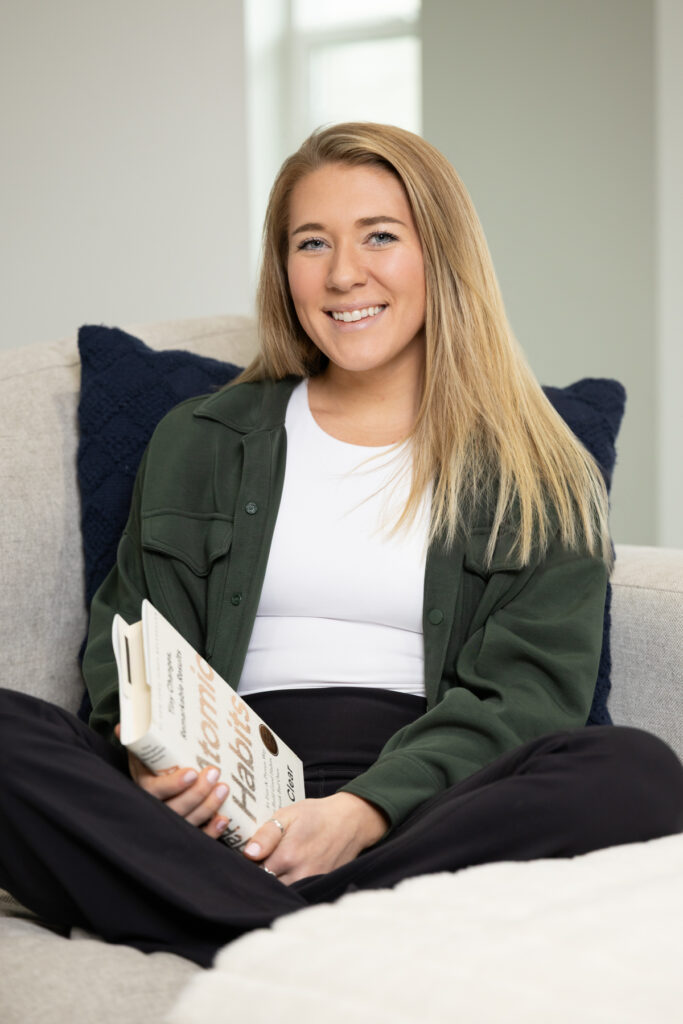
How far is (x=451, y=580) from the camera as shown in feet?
4.66

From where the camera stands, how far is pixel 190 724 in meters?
1.09

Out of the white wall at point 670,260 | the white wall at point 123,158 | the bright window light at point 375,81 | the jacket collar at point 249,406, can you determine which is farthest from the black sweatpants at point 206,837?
the bright window light at point 375,81

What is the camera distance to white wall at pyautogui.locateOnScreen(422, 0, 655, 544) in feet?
12.4

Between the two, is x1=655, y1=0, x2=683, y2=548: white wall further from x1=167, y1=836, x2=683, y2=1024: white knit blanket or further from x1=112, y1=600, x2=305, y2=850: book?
x1=167, y1=836, x2=683, y2=1024: white knit blanket

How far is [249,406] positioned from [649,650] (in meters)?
0.62

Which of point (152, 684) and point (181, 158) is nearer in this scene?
point (152, 684)

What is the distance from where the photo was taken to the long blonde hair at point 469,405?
4.79ft

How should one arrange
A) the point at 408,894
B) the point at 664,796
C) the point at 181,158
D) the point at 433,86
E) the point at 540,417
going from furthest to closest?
the point at 433,86 → the point at 181,158 → the point at 540,417 → the point at 664,796 → the point at 408,894

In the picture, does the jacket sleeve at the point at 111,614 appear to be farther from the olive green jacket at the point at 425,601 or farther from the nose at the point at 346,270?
the nose at the point at 346,270

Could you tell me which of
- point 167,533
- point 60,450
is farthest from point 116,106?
point 167,533

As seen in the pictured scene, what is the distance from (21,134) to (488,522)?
1725mm

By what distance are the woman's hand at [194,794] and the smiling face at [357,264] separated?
2.15 ft

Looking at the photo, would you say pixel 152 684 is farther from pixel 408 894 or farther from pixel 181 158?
pixel 181 158

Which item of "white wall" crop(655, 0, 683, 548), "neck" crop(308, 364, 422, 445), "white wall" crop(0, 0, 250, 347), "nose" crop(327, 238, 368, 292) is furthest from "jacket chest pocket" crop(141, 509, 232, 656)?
"white wall" crop(655, 0, 683, 548)
